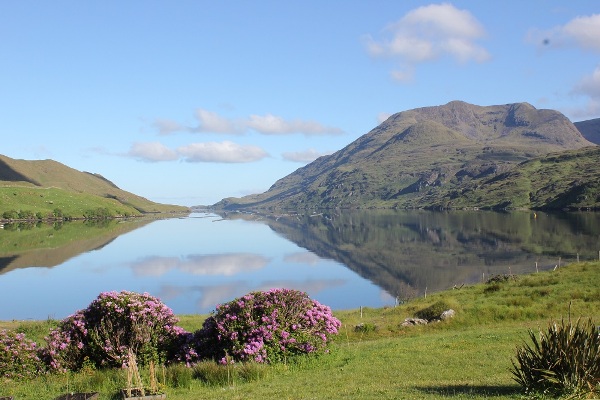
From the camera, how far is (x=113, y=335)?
23.3 metres

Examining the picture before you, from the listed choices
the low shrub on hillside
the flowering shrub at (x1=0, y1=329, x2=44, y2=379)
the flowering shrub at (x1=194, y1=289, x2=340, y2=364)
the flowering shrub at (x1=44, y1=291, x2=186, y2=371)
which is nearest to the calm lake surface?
the low shrub on hillside

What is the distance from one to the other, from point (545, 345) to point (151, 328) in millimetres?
16296

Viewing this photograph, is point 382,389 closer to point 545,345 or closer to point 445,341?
point 545,345

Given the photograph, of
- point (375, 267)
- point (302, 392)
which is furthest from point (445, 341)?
point (375, 267)

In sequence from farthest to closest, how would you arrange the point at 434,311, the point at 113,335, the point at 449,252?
the point at 449,252
the point at 434,311
the point at 113,335

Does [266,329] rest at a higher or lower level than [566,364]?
lower

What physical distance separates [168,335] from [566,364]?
1659 cm

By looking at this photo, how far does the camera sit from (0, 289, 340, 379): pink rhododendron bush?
73.4 feet

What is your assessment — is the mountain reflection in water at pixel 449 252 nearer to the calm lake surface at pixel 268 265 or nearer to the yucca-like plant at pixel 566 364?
the calm lake surface at pixel 268 265

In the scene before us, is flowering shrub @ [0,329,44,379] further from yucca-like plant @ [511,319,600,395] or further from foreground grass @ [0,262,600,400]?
yucca-like plant @ [511,319,600,395]

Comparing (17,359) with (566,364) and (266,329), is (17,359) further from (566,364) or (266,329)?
(566,364)

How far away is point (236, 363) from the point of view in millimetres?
21469

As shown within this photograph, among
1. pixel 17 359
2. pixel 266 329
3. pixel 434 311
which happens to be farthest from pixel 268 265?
pixel 17 359

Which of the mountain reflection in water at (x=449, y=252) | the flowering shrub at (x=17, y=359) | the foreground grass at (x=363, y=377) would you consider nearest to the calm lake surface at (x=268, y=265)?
the mountain reflection in water at (x=449, y=252)
